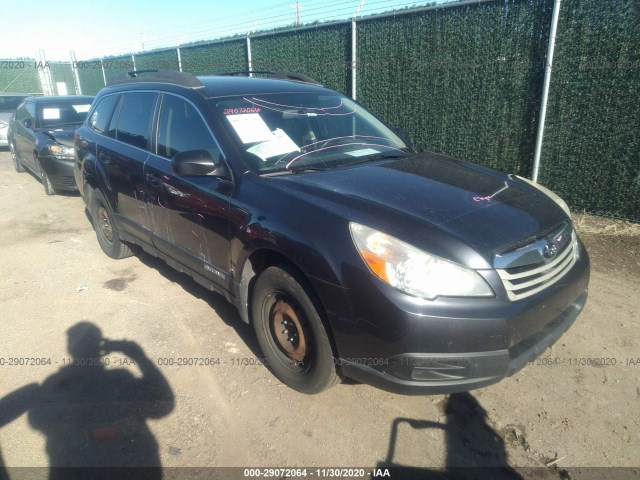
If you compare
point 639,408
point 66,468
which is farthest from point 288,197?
point 639,408

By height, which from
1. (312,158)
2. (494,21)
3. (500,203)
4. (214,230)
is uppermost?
(494,21)

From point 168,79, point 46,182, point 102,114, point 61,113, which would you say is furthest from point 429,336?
point 61,113

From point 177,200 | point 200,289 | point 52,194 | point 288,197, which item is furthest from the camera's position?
point 52,194

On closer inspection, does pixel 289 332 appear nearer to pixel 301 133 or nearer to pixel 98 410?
pixel 98 410

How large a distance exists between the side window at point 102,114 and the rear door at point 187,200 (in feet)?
4.34

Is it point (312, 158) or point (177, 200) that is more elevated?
point (312, 158)

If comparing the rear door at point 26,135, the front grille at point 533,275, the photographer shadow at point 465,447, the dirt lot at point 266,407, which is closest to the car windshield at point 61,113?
the rear door at point 26,135

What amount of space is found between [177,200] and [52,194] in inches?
239

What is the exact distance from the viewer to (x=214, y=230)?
3045 mm

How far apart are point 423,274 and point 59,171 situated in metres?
7.24

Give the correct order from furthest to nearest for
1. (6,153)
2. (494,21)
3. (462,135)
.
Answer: (6,153), (462,135), (494,21)

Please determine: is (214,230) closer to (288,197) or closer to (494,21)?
(288,197)

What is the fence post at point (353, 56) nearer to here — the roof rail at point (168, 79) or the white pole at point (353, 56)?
the white pole at point (353, 56)

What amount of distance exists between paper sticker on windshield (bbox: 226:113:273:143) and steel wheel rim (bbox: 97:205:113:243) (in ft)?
8.33
